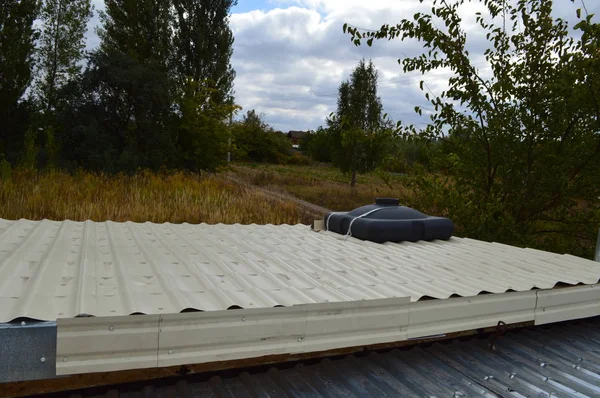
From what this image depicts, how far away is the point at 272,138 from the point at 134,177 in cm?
3092

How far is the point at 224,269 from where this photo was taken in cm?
281

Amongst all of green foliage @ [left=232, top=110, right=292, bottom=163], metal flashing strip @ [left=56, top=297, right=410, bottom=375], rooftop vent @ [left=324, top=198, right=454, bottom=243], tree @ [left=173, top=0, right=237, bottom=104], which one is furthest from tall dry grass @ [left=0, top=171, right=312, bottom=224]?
green foliage @ [left=232, top=110, right=292, bottom=163]

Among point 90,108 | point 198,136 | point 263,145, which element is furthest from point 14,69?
point 263,145

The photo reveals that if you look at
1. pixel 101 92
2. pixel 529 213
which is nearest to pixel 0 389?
pixel 529 213

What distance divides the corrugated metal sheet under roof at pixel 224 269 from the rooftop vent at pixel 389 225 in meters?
0.12

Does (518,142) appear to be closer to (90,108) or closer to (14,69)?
(90,108)

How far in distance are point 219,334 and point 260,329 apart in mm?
173

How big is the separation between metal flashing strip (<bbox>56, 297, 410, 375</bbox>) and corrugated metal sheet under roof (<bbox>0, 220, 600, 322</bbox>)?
0.12 m

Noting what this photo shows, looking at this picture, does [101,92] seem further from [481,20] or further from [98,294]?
[98,294]

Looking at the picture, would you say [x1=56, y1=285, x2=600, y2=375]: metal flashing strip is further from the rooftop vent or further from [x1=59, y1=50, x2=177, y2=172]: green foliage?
[x1=59, y1=50, x2=177, y2=172]: green foliage

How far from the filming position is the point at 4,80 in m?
13.0

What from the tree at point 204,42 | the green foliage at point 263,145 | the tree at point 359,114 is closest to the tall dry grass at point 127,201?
the tree at point 359,114

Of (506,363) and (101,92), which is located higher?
(101,92)

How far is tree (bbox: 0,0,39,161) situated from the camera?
42.7ft
